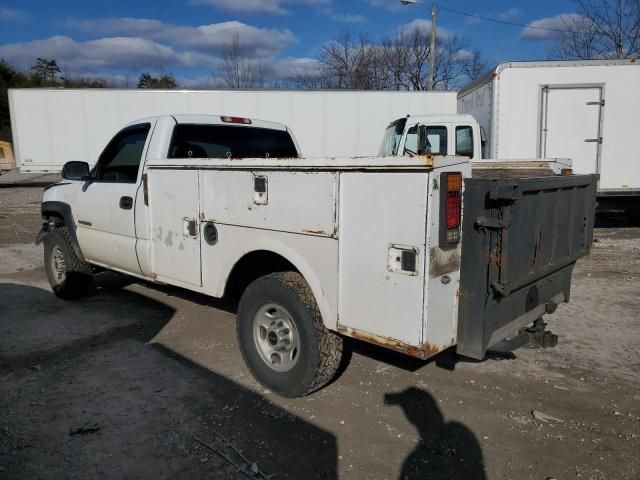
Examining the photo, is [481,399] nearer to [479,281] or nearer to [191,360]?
[479,281]

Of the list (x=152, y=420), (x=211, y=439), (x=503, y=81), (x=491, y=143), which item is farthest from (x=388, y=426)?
(x=503, y=81)

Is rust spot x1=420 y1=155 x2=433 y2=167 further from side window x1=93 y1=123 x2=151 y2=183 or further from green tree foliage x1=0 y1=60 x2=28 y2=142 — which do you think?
green tree foliage x1=0 y1=60 x2=28 y2=142

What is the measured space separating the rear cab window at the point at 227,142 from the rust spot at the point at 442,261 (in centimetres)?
249

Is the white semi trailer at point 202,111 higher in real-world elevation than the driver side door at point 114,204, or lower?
higher

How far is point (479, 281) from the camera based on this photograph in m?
2.94

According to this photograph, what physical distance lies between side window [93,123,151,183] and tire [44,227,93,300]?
1.01 meters

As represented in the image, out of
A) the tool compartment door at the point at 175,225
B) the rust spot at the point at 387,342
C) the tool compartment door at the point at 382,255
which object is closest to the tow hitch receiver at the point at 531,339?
the rust spot at the point at 387,342

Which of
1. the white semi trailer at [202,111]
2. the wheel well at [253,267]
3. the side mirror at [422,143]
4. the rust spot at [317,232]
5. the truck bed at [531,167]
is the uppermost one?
the white semi trailer at [202,111]

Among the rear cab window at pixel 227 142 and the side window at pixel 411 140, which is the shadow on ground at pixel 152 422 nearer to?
the rear cab window at pixel 227 142

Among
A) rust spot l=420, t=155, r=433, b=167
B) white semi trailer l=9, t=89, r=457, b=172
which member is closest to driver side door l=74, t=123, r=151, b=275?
rust spot l=420, t=155, r=433, b=167

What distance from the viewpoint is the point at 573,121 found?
10430 mm

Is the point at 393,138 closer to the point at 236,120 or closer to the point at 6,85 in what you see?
the point at 236,120

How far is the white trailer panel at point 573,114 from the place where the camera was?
10289 millimetres

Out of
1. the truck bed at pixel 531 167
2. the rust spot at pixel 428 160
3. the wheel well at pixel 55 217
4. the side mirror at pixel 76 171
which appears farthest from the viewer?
the wheel well at pixel 55 217
